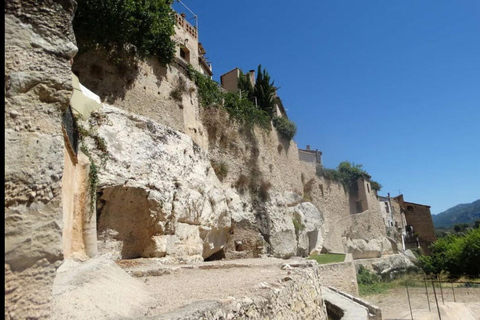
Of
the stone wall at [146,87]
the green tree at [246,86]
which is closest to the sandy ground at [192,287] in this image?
the stone wall at [146,87]

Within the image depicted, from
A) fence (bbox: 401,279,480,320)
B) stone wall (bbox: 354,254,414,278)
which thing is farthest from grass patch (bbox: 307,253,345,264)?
stone wall (bbox: 354,254,414,278)

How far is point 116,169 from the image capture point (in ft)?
31.6

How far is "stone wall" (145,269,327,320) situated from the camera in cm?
361

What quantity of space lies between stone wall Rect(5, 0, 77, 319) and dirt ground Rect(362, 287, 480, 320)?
14521mm

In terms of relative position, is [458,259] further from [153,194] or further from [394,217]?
[153,194]

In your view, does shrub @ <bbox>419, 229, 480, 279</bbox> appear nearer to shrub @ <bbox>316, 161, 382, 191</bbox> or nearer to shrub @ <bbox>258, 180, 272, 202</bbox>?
shrub @ <bbox>316, 161, 382, 191</bbox>

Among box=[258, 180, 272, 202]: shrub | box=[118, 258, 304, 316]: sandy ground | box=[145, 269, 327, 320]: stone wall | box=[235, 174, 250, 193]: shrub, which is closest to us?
box=[145, 269, 327, 320]: stone wall

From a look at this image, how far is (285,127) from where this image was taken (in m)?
24.6

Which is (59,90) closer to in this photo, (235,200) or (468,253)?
(235,200)

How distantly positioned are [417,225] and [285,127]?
33.8 meters

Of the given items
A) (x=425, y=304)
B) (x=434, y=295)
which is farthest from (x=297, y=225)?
(x=434, y=295)

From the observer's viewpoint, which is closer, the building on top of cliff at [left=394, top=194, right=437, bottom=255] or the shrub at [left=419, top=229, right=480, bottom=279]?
the shrub at [left=419, top=229, right=480, bottom=279]

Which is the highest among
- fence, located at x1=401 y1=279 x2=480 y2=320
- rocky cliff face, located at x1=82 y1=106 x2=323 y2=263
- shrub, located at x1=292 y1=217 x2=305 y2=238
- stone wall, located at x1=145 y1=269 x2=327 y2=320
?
rocky cliff face, located at x1=82 y1=106 x2=323 y2=263

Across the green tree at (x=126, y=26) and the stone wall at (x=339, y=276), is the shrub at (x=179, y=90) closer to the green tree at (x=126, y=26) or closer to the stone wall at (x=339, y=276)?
the green tree at (x=126, y=26)
